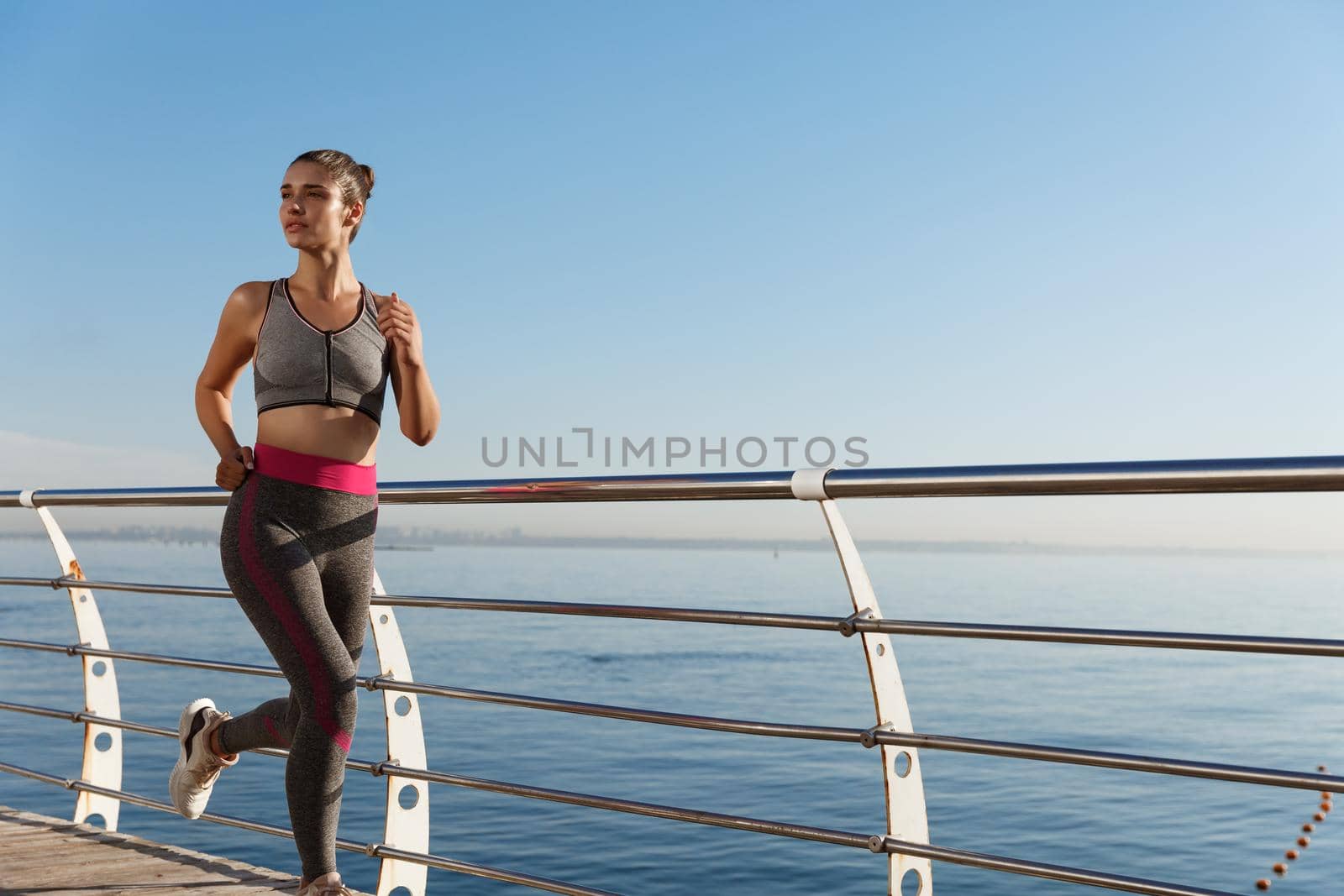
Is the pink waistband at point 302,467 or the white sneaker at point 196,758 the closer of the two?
the pink waistband at point 302,467

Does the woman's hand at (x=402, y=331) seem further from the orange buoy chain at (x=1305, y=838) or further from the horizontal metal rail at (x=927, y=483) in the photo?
the orange buoy chain at (x=1305, y=838)

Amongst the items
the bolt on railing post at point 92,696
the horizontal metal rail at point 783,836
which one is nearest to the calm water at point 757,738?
the bolt on railing post at point 92,696

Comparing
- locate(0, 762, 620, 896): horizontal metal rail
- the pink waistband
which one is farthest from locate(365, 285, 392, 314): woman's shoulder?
locate(0, 762, 620, 896): horizontal metal rail

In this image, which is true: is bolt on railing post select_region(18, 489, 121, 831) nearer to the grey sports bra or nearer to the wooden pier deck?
the wooden pier deck

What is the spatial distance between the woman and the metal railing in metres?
0.23

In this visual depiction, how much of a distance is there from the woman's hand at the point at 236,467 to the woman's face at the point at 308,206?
0.36m

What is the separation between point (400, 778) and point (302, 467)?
2.72 ft

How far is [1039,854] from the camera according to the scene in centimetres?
1733

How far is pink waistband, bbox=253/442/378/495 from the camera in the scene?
2020mm

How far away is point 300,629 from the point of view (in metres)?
1.98

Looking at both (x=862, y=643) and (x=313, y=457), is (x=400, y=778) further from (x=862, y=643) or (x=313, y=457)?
(x=862, y=643)

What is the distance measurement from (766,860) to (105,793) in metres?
12.2

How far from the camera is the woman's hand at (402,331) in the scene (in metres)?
2.09

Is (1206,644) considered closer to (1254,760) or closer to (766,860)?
(766,860)
